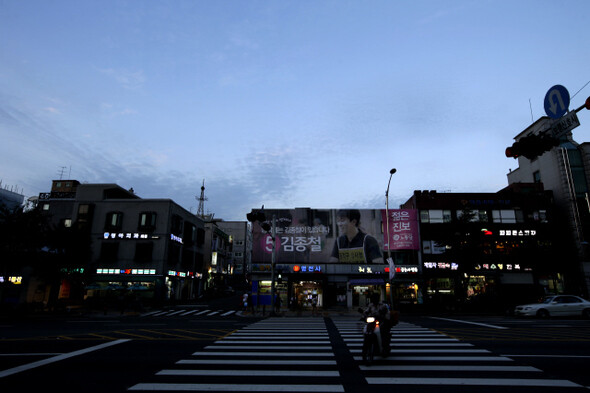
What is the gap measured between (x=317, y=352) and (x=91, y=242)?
38.9 meters

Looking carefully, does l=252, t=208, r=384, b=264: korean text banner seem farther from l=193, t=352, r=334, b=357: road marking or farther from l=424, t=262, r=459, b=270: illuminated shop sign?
l=193, t=352, r=334, b=357: road marking

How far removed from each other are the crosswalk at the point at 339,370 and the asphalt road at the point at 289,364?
2 cm

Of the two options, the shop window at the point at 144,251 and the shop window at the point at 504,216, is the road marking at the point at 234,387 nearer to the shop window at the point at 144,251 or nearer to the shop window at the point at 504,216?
the shop window at the point at 144,251

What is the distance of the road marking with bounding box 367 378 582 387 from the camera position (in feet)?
22.1

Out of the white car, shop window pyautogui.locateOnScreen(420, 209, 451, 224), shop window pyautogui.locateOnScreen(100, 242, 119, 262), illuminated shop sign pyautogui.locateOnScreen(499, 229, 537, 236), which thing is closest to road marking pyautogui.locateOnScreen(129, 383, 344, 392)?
the white car

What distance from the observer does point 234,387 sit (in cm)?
659

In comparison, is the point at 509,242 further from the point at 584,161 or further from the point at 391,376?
the point at 391,376

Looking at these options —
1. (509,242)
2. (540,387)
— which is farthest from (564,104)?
(509,242)

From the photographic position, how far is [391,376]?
739 cm

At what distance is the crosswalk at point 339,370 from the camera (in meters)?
6.66

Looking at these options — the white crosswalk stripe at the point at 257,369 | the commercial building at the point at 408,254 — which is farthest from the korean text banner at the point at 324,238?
the white crosswalk stripe at the point at 257,369

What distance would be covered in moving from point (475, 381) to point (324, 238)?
112 ft

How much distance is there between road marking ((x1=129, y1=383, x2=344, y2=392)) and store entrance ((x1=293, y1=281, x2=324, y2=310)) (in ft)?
111

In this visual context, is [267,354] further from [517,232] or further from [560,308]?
[517,232]
